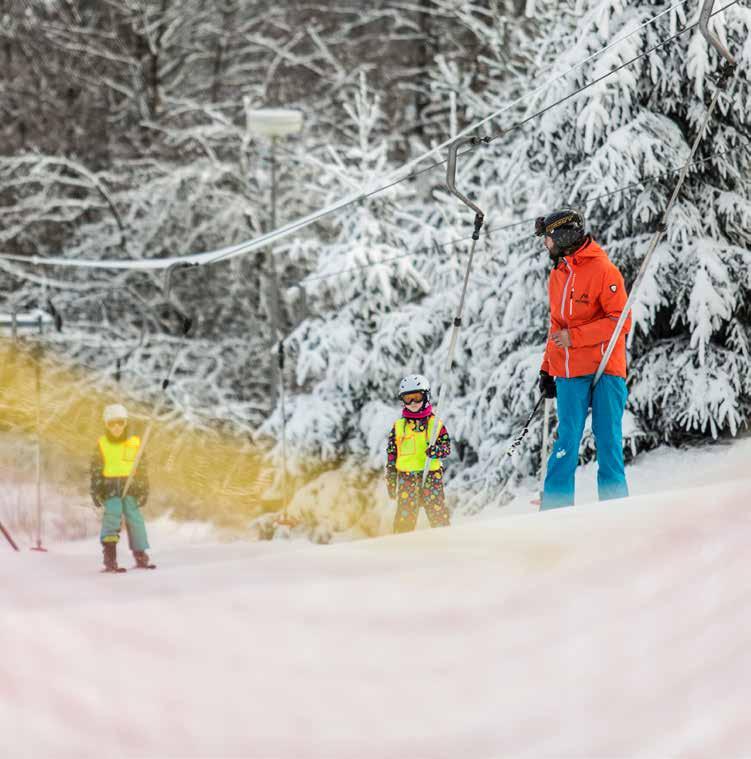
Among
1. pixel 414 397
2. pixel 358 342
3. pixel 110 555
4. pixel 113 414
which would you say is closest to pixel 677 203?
pixel 414 397

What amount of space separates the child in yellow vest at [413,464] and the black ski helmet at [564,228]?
107 cm

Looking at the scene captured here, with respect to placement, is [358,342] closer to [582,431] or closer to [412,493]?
[412,493]

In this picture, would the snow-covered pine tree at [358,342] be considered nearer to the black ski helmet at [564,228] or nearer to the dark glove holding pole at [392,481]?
the dark glove holding pole at [392,481]

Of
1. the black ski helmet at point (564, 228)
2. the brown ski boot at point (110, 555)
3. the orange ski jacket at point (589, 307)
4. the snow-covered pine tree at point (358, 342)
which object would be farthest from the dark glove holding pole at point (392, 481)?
the snow-covered pine tree at point (358, 342)

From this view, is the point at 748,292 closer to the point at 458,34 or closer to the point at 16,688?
the point at 16,688

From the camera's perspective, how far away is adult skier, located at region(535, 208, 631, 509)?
5.07 metres

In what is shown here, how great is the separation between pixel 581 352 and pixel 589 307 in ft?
0.63

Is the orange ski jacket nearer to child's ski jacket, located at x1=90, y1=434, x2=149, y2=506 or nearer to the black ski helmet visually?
the black ski helmet

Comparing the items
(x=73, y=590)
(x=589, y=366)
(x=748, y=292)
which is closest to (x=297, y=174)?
(x=748, y=292)

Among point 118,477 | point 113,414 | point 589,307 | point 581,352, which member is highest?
point 589,307

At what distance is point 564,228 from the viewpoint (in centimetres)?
502

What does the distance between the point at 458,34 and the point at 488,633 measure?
21.2 metres

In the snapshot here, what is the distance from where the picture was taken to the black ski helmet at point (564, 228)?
498 centimetres

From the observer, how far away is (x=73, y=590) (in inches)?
114
